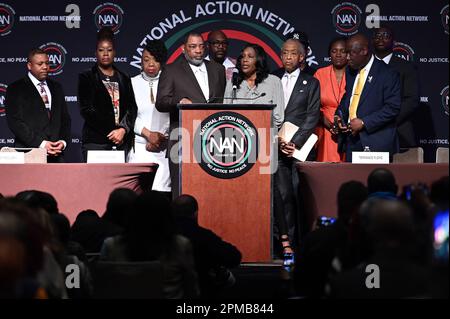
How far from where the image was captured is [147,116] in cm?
855

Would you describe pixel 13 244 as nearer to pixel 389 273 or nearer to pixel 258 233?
pixel 389 273

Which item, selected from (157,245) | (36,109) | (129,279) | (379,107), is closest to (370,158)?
(379,107)

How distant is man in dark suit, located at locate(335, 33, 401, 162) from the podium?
98cm

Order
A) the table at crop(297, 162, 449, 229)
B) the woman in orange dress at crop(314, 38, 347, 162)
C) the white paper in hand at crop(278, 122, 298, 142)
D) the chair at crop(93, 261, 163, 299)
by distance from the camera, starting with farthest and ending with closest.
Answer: the woman in orange dress at crop(314, 38, 347, 162)
the white paper in hand at crop(278, 122, 298, 142)
the table at crop(297, 162, 449, 229)
the chair at crop(93, 261, 163, 299)

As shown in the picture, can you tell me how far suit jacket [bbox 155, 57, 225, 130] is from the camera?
7797mm

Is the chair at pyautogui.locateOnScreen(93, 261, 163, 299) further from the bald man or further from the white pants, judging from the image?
the bald man

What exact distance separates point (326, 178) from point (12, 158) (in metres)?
2.55

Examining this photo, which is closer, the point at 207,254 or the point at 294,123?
the point at 207,254

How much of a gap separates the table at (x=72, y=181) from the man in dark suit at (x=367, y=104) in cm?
188

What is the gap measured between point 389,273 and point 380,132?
11.5 ft

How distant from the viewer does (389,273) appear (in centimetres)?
416

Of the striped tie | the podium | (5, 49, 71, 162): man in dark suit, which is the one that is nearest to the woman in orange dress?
the podium

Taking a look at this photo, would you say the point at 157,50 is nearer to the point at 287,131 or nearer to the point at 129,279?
the point at 287,131

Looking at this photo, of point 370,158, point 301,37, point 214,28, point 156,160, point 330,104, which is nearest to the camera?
point 370,158
